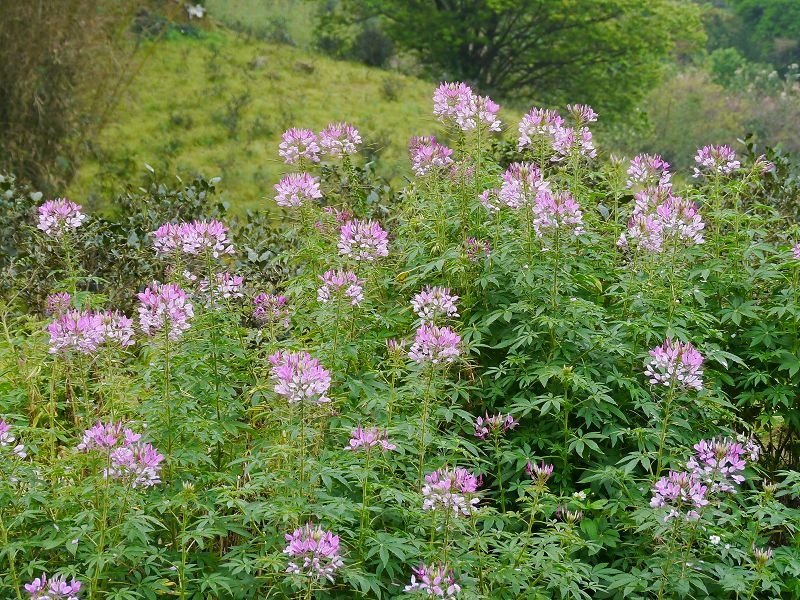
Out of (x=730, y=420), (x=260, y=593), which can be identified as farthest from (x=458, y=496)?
(x=730, y=420)

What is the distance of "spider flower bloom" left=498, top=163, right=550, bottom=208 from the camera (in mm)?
3695

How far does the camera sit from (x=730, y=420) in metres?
3.89

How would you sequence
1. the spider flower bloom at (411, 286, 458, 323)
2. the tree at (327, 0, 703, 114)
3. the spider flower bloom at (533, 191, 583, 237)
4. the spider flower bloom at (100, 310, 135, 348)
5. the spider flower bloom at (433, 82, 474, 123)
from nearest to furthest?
the spider flower bloom at (100, 310, 135, 348) < the spider flower bloom at (411, 286, 458, 323) < the spider flower bloom at (533, 191, 583, 237) < the spider flower bloom at (433, 82, 474, 123) < the tree at (327, 0, 703, 114)

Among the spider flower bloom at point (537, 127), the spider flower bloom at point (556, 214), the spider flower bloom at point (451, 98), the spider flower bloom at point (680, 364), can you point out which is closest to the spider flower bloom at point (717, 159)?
the spider flower bloom at point (537, 127)

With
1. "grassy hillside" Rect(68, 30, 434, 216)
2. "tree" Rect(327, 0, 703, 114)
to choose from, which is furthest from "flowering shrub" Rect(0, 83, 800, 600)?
"tree" Rect(327, 0, 703, 114)

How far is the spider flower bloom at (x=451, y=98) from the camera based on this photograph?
4066 millimetres

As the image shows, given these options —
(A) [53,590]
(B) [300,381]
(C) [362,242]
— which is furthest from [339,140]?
(A) [53,590]

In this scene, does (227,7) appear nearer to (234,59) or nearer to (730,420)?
(234,59)

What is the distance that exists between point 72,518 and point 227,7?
26.0 metres

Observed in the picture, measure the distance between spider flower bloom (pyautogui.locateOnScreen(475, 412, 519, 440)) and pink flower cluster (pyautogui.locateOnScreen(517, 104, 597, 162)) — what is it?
1.28 m

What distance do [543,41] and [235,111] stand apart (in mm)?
11229

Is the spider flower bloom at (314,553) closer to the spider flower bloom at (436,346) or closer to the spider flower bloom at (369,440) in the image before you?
the spider flower bloom at (369,440)

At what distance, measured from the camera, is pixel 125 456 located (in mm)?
2760

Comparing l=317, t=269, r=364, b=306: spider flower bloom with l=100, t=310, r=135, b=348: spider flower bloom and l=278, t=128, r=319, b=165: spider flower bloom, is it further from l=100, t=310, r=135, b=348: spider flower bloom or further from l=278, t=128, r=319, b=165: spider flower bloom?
l=278, t=128, r=319, b=165: spider flower bloom
